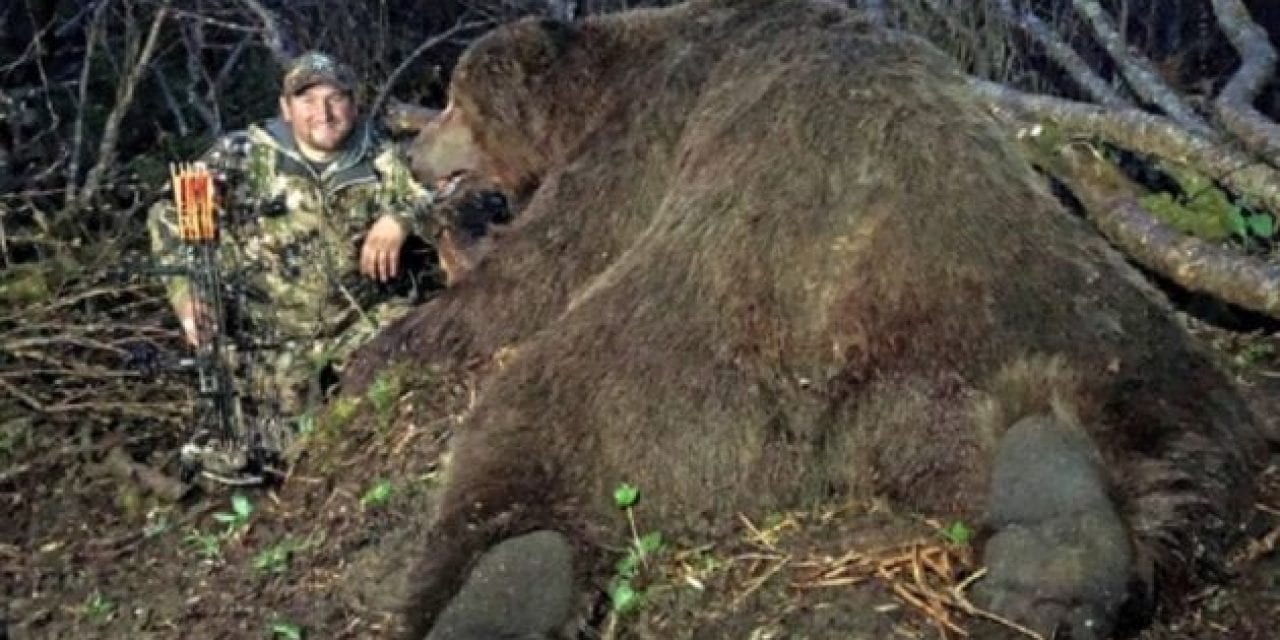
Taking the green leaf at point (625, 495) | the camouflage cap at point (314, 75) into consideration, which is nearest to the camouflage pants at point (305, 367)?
the camouflage cap at point (314, 75)

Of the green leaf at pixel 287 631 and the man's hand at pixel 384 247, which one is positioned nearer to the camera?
the green leaf at pixel 287 631

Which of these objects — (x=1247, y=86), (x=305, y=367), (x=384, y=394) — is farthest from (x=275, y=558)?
(x=1247, y=86)

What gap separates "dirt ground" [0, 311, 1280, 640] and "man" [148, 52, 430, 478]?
0.67 meters

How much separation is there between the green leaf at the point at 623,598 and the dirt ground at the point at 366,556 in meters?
0.02

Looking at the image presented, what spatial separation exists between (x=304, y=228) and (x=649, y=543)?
2989mm

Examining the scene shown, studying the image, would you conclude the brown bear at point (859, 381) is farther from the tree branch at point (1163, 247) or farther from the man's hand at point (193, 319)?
the man's hand at point (193, 319)

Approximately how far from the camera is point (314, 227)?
19.9 ft

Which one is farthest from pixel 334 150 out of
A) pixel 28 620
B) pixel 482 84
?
pixel 28 620

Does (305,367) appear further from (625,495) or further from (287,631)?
(625,495)

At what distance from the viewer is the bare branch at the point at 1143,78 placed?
570 centimetres

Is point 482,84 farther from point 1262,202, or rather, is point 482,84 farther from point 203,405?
point 1262,202

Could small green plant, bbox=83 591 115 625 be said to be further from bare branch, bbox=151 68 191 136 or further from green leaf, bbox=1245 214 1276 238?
bare branch, bbox=151 68 191 136

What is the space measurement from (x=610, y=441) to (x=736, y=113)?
1039mm

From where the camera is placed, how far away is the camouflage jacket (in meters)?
5.92
